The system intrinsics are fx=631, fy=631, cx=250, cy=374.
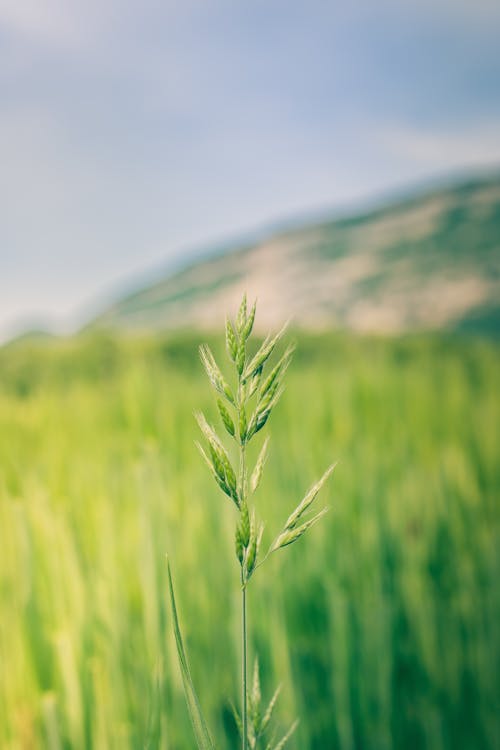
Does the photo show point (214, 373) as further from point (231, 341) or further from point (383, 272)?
point (383, 272)

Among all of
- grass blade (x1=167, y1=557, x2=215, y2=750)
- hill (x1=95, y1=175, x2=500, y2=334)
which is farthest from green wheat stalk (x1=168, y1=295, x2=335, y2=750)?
hill (x1=95, y1=175, x2=500, y2=334)

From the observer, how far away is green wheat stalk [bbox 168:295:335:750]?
0.17 m

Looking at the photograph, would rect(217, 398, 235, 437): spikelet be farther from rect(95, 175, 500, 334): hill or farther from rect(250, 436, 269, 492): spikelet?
rect(95, 175, 500, 334): hill

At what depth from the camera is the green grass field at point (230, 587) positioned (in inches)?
27.6

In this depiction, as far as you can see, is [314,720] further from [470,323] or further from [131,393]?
[470,323]

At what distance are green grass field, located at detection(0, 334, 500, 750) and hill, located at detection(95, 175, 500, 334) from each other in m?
20.7

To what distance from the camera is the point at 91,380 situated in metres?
3.39

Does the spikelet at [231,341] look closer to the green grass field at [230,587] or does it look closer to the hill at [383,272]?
the green grass field at [230,587]

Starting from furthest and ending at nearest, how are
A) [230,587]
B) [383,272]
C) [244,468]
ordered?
[383,272], [230,587], [244,468]

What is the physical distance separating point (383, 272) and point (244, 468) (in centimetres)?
3117

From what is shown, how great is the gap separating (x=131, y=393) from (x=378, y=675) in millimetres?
671

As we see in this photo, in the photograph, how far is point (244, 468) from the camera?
17cm

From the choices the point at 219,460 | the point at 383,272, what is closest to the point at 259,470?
the point at 219,460

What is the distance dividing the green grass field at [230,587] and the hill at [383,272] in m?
20.7
